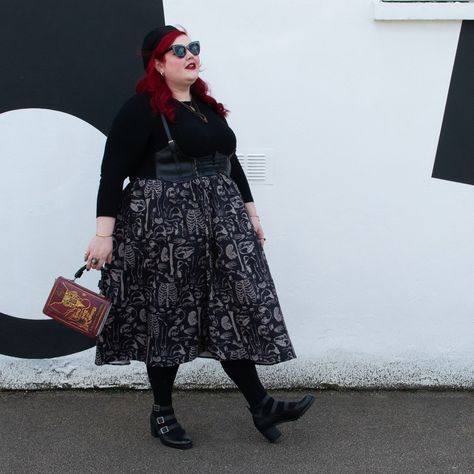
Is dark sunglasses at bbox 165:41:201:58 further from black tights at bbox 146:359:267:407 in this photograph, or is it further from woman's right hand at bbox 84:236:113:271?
black tights at bbox 146:359:267:407

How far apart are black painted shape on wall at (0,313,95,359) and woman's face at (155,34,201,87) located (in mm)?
1399

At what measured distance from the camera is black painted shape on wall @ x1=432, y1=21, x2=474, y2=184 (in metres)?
3.66

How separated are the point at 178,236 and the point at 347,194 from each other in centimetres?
99

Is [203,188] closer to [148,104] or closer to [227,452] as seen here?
[148,104]

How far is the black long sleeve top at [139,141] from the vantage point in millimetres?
3080

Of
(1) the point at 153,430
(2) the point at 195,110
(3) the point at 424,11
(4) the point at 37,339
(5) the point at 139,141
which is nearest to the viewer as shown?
(5) the point at 139,141

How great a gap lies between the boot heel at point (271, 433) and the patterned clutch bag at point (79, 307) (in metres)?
0.79

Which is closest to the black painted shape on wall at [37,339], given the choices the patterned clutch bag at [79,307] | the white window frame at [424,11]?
the patterned clutch bag at [79,307]

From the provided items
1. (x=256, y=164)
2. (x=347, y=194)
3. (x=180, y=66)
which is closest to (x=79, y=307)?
(x=180, y=66)

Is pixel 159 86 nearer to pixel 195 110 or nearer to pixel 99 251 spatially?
pixel 195 110

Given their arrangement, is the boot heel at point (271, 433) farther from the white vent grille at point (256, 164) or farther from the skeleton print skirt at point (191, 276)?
the white vent grille at point (256, 164)

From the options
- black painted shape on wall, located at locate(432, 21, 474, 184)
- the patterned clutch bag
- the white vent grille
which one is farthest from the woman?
black painted shape on wall, located at locate(432, 21, 474, 184)

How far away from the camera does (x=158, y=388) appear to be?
336 cm

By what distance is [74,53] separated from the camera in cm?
368
